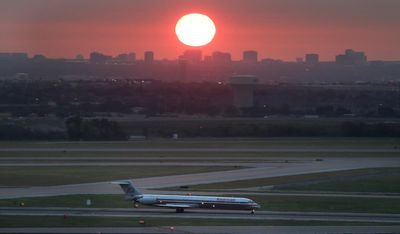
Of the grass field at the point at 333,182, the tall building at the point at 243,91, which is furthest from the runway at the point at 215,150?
the tall building at the point at 243,91

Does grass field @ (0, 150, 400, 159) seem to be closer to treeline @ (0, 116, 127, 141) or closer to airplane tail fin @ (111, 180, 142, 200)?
treeline @ (0, 116, 127, 141)

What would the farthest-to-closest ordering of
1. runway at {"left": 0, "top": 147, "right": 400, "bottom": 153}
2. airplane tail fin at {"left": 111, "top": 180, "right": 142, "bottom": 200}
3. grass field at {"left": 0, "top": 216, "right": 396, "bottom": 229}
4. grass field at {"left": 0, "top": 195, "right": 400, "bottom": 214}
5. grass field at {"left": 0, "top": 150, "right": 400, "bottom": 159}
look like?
runway at {"left": 0, "top": 147, "right": 400, "bottom": 153} < grass field at {"left": 0, "top": 150, "right": 400, "bottom": 159} < airplane tail fin at {"left": 111, "top": 180, "right": 142, "bottom": 200} < grass field at {"left": 0, "top": 195, "right": 400, "bottom": 214} < grass field at {"left": 0, "top": 216, "right": 396, "bottom": 229}

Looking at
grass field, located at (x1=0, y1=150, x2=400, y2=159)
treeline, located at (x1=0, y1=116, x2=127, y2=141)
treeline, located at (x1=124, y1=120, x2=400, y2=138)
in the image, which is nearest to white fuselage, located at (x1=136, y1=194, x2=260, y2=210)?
Answer: grass field, located at (x1=0, y1=150, x2=400, y2=159)

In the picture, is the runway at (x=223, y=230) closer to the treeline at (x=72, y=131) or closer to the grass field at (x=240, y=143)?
the grass field at (x=240, y=143)

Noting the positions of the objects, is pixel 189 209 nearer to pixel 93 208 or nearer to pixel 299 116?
pixel 93 208

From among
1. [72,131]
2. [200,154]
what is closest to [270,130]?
[72,131]

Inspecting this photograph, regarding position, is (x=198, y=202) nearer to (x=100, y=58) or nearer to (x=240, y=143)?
(x=240, y=143)

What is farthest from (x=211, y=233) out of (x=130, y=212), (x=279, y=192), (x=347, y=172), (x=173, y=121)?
(x=173, y=121)

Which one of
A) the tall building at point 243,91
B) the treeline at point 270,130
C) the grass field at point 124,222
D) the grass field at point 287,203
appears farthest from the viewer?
the tall building at point 243,91
